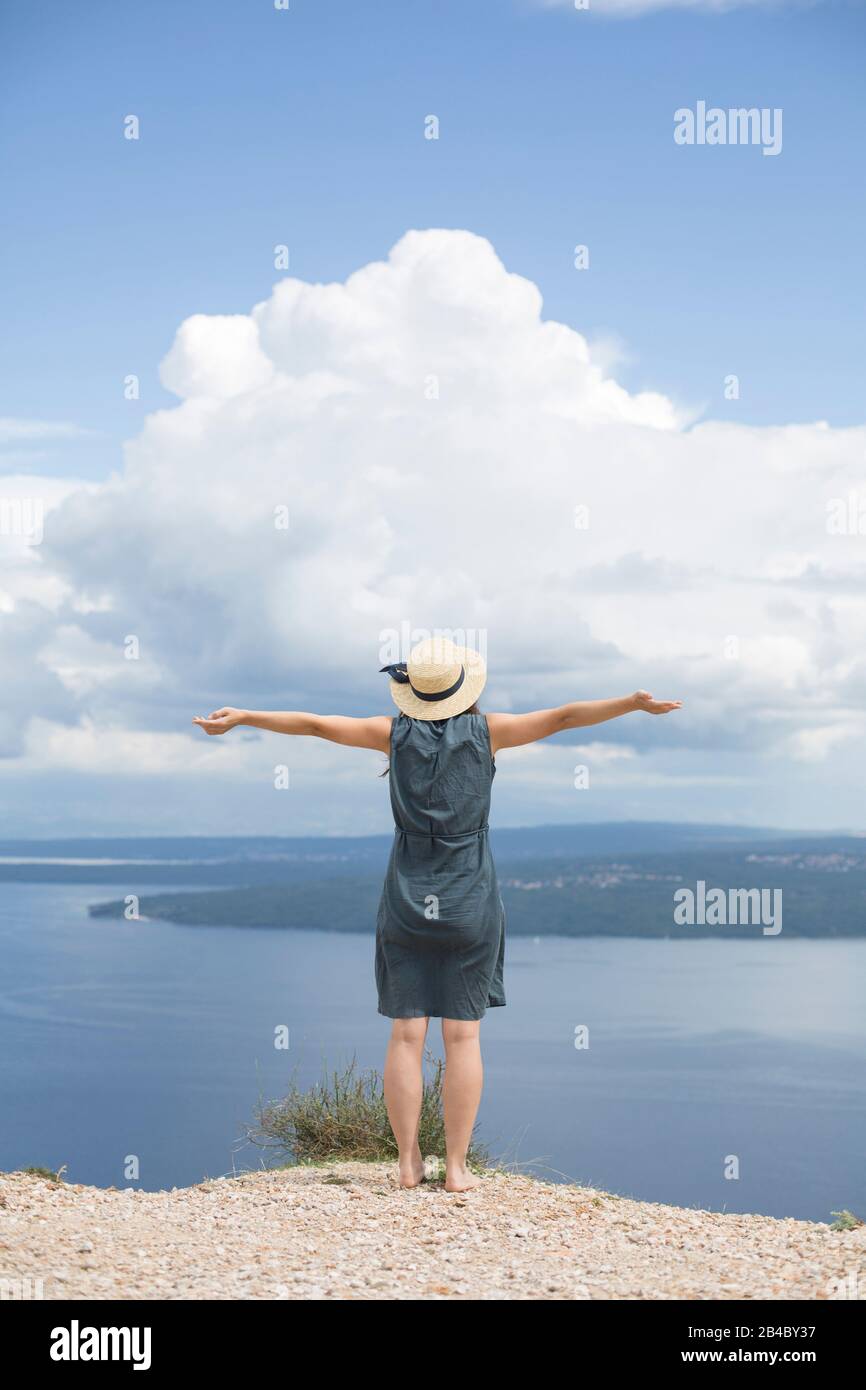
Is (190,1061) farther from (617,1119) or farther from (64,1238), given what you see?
(64,1238)

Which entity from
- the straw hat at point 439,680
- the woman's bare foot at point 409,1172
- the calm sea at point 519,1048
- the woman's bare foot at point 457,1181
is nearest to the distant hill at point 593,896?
the calm sea at point 519,1048

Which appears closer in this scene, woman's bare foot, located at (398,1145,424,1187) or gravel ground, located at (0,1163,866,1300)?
gravel ground, located at (0,1163,866,1300)

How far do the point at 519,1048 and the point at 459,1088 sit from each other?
31.2 meters

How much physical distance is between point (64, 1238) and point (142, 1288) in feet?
2.71

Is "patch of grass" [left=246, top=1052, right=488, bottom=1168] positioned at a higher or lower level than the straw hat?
lower

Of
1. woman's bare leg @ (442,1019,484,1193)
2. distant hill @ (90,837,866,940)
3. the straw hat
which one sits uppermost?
the straw hat

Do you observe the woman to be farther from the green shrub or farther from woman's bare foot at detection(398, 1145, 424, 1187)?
the green shrub

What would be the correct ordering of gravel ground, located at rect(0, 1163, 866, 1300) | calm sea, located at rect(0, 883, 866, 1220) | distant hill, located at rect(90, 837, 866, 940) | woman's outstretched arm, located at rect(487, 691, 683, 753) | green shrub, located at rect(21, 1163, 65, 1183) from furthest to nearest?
distant hill, located at rect(90, 837, 866, 940) < calm sea, located at rect(0, 883, 866, 1220) < green shrub, located at rect(21, 1163, 65, 1183) < woman's outstretched arm, located at rect(487, 691, 683, 753) < gravel ground, located at rect(0, 1163, 866, 1300)

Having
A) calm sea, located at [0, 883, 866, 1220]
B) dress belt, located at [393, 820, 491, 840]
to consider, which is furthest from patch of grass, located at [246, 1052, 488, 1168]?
dress belt, located at [393, 820, 491, 840]

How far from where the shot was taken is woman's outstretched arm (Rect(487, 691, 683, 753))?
5.04 m

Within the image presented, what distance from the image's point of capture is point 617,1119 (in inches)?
1139

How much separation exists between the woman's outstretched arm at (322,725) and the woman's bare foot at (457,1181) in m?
1.90

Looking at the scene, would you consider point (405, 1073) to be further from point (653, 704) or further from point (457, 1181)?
point (653, 704)

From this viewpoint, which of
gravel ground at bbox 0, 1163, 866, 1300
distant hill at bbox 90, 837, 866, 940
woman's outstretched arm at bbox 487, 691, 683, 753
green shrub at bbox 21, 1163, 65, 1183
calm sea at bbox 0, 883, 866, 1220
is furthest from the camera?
distant hill at bbox 90, 837, 866, 940
